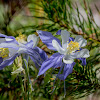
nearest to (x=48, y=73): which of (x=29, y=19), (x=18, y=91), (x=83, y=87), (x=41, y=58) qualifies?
(x=41, y=58)

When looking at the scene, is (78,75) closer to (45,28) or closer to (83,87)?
(83,87)

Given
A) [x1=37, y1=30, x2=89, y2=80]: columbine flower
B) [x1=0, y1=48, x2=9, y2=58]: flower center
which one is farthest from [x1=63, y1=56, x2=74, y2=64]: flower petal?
[x1=0, y1=48, x2=9, y2=58]: flower center

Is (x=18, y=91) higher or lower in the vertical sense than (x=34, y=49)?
Answer: lower

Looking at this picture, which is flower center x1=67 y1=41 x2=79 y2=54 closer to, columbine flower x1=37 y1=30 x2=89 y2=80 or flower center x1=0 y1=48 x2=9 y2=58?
columbine flower x1=37 y1=30 x2=89 y2=80

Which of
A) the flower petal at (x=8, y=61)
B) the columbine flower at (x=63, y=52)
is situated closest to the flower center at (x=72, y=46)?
the columbine flower at (x=63, y=52)

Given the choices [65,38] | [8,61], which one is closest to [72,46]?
[65,38]

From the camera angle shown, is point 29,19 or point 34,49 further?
point 29,19

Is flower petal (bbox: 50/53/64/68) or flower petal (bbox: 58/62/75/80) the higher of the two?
flower petal (bbox: 50/53/64/68)

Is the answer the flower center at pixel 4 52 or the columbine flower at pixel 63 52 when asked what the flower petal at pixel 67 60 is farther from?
Result: the flower center at pixel 4 52
